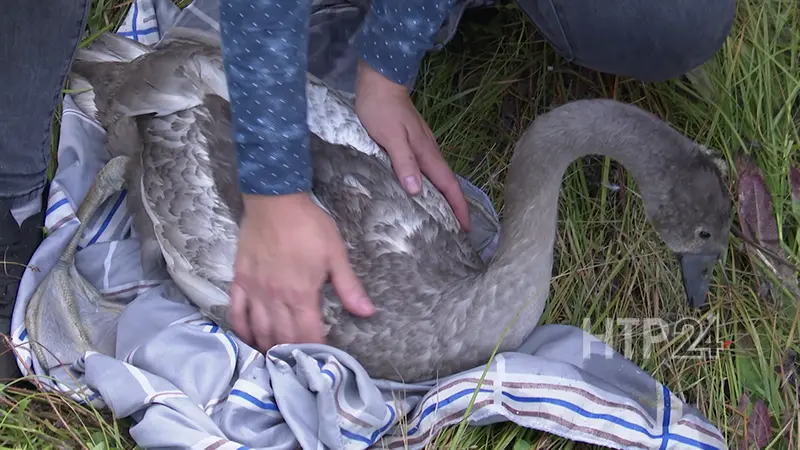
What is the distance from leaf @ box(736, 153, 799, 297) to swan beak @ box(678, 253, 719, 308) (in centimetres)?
18

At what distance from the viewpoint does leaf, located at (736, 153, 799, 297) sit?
6.09 feet

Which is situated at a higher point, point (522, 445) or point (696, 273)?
point (696, 273)

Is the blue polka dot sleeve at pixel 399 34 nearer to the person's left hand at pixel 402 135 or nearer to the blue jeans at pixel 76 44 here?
the person's left hand at pixel 402 135

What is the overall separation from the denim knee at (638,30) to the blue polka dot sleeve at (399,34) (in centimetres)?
26

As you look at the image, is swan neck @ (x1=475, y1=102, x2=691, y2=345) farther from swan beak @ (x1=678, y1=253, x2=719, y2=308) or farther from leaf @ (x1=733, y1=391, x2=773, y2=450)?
leaf @ (x1=733, y1=391, x2=773, y2=450)

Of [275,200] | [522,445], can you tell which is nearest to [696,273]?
[522,445]

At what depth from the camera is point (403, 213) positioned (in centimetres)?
173

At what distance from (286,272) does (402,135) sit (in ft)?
1.57

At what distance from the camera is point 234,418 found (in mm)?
1578

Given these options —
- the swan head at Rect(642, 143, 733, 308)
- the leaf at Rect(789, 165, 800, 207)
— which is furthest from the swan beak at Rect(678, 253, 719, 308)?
the leaf at Rect(789, 165, 800, 207)

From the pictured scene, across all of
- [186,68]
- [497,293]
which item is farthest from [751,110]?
[186,68]

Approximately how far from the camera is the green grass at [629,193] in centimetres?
167

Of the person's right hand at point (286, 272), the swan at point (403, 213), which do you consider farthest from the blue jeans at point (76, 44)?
the person's right hand at point (286, 272)

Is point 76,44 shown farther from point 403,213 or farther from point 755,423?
point 755,423
